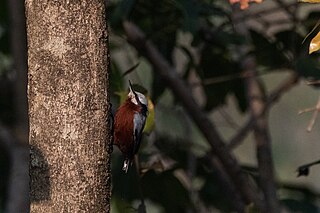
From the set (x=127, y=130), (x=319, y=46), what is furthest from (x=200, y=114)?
(x=319, y=46)

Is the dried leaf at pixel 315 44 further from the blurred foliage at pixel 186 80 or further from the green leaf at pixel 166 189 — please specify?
the green leaf at pixel 166 189

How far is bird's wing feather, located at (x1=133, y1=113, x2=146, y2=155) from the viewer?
323 cm

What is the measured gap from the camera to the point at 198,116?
13.0ft

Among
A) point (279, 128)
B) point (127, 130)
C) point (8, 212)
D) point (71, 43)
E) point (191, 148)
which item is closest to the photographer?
point (71, 43)

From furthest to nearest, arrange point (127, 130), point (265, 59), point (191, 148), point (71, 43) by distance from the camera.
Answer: point (191, 148) → point (265, 59) → point (127, 130) → point (71, 43)

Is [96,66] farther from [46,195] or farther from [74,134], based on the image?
[46,195]

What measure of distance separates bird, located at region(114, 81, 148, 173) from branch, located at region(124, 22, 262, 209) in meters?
0.48

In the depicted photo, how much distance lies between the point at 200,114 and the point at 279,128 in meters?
5.10

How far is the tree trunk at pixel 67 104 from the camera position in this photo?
2105 mm

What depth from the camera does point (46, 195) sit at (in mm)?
2131

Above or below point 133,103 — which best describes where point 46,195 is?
below

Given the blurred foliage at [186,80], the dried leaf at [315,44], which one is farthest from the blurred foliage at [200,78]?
the dried leaf at [315,44]

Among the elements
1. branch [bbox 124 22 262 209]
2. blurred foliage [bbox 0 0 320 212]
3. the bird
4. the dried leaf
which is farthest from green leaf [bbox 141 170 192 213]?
the dried leaf

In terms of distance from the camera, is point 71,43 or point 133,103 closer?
point 71,43
